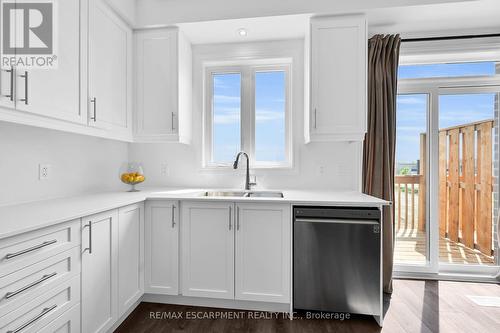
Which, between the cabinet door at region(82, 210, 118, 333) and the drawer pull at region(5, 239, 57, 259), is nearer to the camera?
the drawer pull at region(5, 239, 57, 259)

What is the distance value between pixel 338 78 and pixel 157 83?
1656mm

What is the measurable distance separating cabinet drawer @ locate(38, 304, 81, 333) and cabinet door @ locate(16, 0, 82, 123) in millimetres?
1101

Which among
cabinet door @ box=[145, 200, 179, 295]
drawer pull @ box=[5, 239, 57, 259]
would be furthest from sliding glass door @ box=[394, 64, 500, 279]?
drawer pull @ box=[5, 239, 57, 259]

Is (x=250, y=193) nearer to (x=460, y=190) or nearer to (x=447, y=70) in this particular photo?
(x=460, y=190)

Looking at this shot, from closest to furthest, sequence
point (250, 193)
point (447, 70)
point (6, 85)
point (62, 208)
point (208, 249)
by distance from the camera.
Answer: point (6, 85), point (62, 208), point (208, 249), point (250, 193), point (447, 70)

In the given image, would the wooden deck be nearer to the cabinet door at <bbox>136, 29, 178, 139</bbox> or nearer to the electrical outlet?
the cabinet door at <bbox>136, 29, 178, 139</bbox>

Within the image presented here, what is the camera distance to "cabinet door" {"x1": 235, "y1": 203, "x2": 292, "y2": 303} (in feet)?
6.62

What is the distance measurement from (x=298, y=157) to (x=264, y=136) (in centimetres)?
43

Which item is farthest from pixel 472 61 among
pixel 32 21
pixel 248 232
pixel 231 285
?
pixel 32 21

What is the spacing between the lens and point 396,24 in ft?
7.96

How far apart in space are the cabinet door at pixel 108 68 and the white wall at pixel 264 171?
23.7 inches

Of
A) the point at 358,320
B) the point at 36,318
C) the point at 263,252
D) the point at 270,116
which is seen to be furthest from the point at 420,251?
the point at 36,318

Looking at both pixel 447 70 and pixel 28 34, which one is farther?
pixel 447 70

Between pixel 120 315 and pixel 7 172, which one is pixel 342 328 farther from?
pixel 7 172
